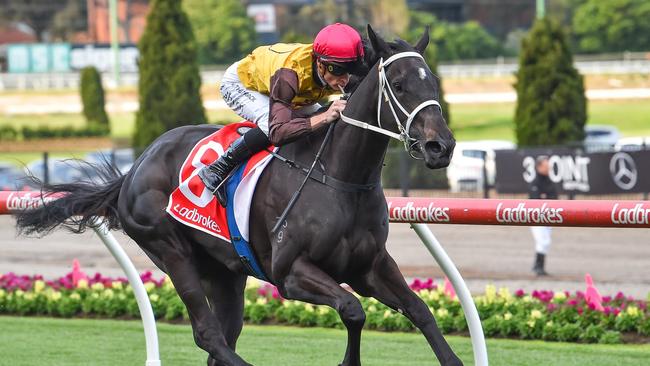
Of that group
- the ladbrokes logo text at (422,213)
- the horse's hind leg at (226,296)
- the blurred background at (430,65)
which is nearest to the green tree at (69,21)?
the blurred background at (430,65)

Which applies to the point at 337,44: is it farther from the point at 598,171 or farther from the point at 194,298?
the point at 598,171

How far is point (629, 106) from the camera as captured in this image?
46.9 metres

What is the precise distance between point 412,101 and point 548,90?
19.6 metres

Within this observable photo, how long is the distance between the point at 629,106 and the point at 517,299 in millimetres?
39477

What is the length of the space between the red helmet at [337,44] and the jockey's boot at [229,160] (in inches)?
21.9

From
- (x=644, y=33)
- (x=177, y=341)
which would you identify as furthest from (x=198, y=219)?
(x=644, y=33)

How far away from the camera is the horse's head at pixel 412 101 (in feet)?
15.3

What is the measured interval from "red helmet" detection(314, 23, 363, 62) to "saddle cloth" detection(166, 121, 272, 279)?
2.03 feet

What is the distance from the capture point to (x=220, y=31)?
6725 cm

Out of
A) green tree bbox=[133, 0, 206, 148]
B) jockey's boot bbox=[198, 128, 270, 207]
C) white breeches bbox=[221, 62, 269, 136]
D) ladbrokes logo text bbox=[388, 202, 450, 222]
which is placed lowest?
green tree bbox=[133, 0, 206, 148]

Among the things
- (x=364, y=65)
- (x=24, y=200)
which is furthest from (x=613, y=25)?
(x=364, y=65)

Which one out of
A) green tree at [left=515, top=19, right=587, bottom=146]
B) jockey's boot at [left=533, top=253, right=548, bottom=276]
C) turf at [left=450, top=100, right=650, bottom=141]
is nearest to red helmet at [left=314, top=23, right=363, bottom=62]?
jockey's boot at [left=533, top=253, right=548, bottom=276]

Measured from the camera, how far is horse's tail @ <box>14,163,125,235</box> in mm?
6453

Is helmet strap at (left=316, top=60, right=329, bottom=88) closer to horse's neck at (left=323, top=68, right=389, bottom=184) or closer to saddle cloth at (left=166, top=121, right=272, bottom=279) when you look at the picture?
horse's neck at (left=323, top=68, right=389, bottom=184)
